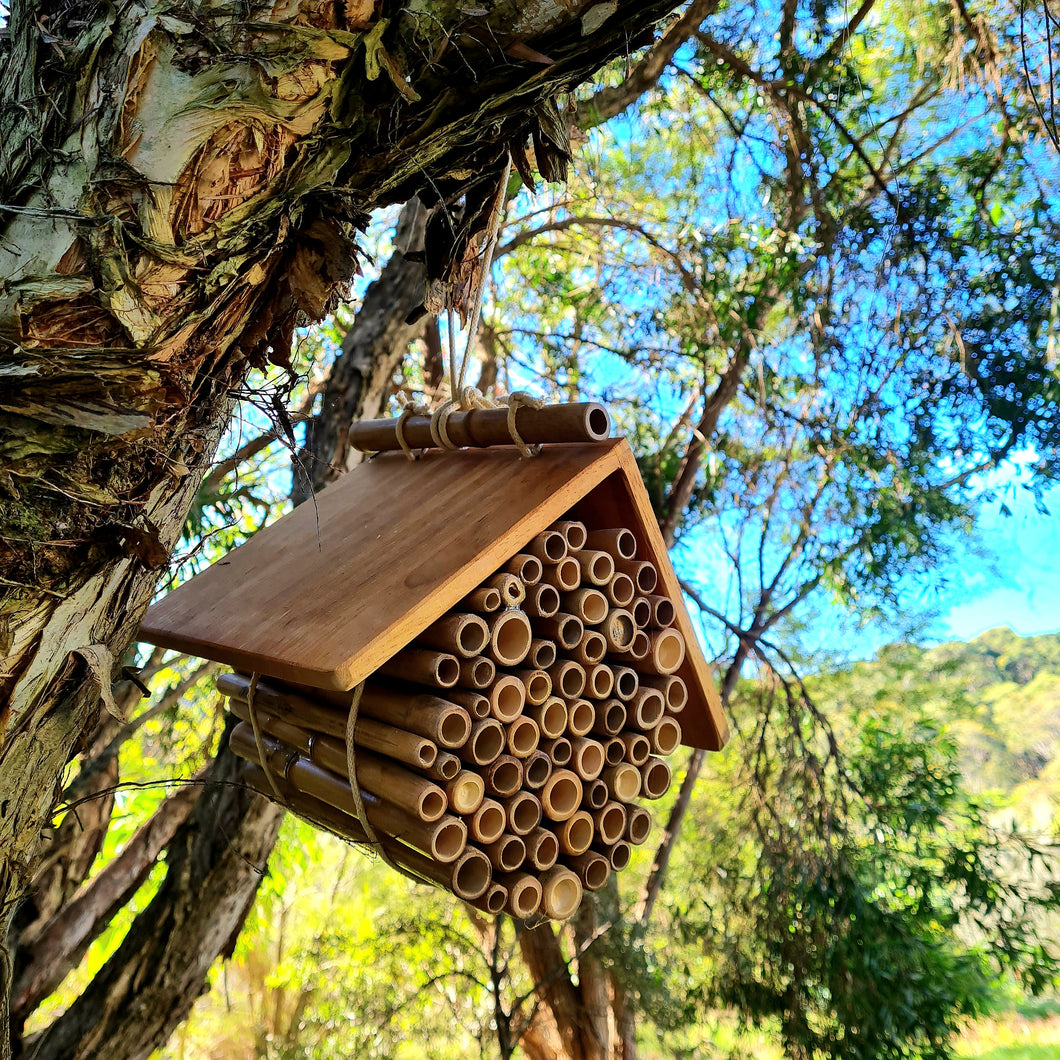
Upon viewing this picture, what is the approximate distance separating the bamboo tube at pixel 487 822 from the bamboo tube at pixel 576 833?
3.2 inches

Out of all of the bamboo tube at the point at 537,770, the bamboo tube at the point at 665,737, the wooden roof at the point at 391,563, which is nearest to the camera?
the wooden roof at the point at 391,563

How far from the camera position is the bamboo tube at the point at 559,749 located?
95 cm

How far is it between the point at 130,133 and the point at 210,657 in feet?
1.81

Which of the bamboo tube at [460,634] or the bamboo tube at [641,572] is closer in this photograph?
the bamboo tube at [460,634]

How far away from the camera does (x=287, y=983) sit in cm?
342

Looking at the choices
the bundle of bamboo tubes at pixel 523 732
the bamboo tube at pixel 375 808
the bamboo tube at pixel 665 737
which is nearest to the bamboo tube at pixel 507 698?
the bundle of bamboo tubes at pixel 523 732

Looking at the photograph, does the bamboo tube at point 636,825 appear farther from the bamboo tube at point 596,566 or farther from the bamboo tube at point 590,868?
the bamboo tube at point 596,566

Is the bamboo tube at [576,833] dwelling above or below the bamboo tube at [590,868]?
above

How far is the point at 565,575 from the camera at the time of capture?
0.96 metres

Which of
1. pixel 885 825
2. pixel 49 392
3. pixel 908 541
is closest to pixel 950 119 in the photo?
pixel 908 541

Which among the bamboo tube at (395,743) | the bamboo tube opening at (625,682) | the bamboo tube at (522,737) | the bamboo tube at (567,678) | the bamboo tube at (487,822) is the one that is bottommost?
the bamboo tube at (487,822)

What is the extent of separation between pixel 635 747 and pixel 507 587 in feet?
0.82

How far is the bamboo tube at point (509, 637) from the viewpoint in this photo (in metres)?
0.89

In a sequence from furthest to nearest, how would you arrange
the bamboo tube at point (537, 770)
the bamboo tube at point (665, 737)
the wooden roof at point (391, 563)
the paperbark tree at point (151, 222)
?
the bamboo tube at point (665, 737) < the bamboo tube at point (537, 770) < the wooden roof at point (391, 563) < the paperbark tree at point (151, 222)
